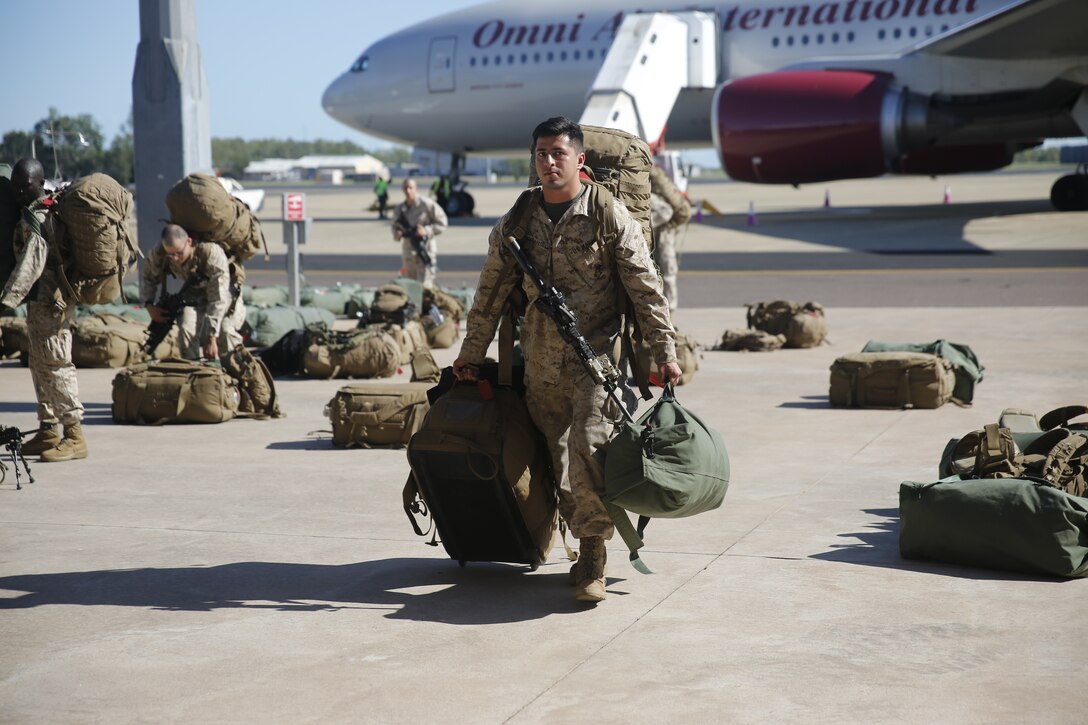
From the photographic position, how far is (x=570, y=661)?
15.4 ft

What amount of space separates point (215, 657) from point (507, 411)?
162 cm

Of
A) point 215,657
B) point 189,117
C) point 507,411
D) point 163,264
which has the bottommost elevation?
point 215,657

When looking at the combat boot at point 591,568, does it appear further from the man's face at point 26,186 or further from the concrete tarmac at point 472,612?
the man's face at point 26,186

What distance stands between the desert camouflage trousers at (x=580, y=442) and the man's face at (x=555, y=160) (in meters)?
0.80

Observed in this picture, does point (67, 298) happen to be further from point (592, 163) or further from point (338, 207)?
point (338, 207)

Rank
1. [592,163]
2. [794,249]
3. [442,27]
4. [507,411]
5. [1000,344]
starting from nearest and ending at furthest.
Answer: [507,411]
[592,163]
[1000,344]
[794,249]
[442,27]

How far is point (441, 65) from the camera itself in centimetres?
3675

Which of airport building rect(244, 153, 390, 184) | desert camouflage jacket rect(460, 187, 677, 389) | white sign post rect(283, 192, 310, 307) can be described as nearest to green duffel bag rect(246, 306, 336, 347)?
white sign post rect(283, 192, 310, 307)

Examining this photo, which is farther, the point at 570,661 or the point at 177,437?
the point at 177,437

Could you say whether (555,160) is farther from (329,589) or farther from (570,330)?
(329,589)

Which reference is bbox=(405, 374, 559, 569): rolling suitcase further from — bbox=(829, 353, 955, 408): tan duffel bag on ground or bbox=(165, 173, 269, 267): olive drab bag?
bbox=(829, 353, 955, 408): tan duffel bag on ground

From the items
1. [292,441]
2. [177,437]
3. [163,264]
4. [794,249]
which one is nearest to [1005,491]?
[292,441]

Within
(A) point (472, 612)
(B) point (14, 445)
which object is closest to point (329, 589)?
(A) point (472, 612)

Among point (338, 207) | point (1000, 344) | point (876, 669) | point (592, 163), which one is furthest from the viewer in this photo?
point (338, 207)
